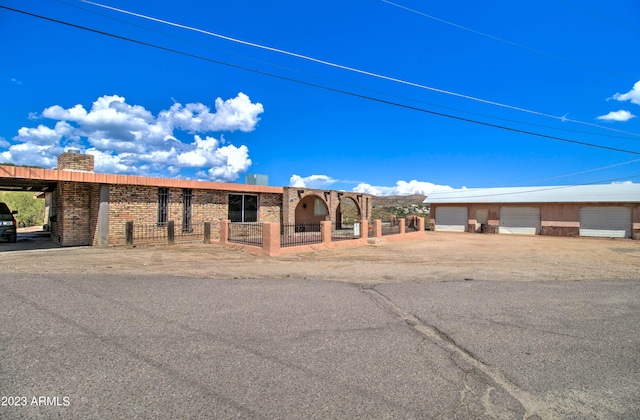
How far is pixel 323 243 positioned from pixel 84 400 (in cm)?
1192

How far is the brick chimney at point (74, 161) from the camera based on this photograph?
13.9 metres

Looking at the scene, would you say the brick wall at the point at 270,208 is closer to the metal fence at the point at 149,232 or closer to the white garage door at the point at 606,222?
the metal fence at the point at 149,232

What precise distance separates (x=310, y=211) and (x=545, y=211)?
17633 mm

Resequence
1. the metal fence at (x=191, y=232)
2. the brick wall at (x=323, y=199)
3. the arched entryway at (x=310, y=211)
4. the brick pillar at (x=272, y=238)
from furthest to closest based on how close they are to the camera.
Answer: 1. the arched entryway at (x=310, y=211)
2. the brick wall at (x=323, y=199)
3. the metal fence at (x=191, y=232)
4. the brick pillar at (x=272, y=238)

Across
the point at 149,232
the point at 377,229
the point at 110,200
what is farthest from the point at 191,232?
the point at 377,229

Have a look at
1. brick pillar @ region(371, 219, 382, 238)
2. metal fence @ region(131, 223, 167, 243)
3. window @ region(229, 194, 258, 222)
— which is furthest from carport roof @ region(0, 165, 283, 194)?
brick pillar @ region(371, 219, 382, 238)

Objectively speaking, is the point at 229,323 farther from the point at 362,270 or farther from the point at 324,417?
the point at 362,270

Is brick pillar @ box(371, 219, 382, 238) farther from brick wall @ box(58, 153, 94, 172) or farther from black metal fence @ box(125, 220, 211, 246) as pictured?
brick wall @ box(58, 153, 94, 172)

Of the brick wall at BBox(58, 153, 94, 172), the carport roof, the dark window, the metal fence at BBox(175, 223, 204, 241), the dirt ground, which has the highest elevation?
the brick wall at BBox(58, 153, 94, 172)

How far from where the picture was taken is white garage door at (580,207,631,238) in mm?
23047

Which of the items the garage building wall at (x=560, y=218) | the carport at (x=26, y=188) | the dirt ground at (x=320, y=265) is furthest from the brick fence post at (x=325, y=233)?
the garage building wall at (x=560, y=218)

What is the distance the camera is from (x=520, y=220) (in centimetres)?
2708

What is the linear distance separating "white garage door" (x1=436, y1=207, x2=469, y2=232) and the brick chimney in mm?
27007

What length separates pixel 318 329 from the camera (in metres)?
4.54
